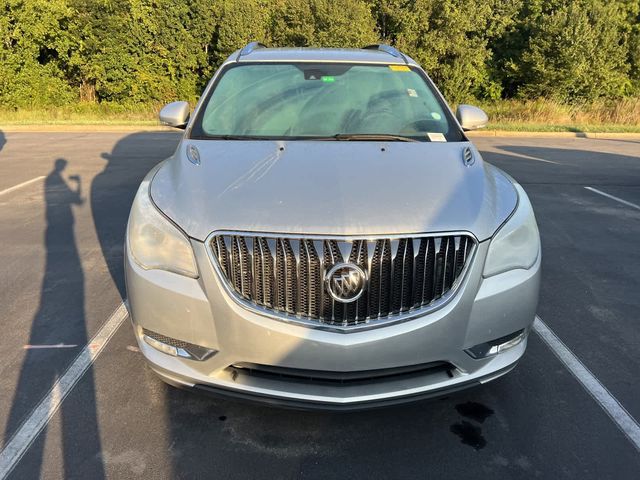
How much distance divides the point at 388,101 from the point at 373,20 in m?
24.5

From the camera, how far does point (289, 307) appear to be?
90.2 inches

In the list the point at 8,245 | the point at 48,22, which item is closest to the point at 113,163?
the point at 8,245

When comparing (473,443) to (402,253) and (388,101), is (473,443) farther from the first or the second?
(388,101)

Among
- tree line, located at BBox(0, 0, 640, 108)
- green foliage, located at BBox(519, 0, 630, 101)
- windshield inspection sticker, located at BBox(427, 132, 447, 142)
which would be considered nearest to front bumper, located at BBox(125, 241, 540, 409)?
windshield inspection sticker, located at BBox(427, 132, 447, 142)

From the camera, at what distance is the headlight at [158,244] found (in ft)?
7.75

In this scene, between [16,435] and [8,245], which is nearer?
[16,435]

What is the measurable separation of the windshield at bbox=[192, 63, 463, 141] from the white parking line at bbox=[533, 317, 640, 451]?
1501 mm

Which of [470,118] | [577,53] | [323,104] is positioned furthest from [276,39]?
[323,104]

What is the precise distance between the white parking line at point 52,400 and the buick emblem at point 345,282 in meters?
1.66

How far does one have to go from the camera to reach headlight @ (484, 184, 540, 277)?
2428 mm

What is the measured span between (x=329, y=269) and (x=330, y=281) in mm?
51

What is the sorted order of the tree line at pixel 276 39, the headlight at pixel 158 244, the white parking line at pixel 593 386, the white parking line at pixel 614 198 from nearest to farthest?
the headlight at pixel 158 244 → the white parking line at pixel 593 386 → the white parking line at pixel 614 198 → the tree line at pixel 276 39

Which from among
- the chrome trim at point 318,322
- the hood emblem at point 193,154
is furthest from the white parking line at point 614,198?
the hood emblem at point 193,154

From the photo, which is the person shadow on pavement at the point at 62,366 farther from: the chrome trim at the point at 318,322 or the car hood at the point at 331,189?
the car hood at the point at 331,189
